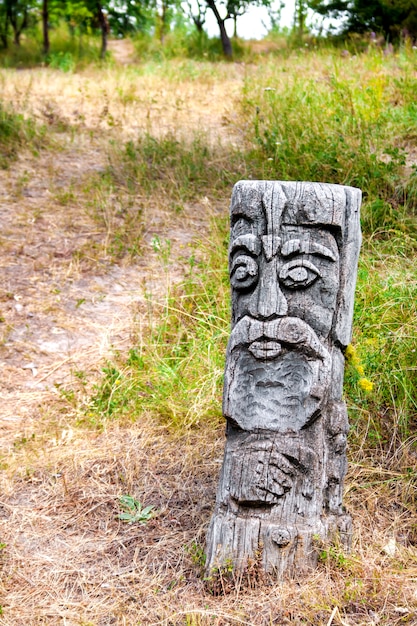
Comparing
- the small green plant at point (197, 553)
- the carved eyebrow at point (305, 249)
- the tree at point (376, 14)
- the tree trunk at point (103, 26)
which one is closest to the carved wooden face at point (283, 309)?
the carved eyebrow at point (305, 249)

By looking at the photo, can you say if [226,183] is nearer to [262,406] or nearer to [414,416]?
[414,416]

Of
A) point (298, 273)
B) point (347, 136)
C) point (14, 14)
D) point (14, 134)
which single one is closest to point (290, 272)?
point (298, 273)

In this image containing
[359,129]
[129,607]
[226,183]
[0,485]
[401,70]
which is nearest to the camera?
[129,607]

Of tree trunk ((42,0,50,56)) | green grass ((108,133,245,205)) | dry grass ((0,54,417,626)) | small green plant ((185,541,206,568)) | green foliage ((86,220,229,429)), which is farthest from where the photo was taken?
tree trunk ((42,0,50,56))

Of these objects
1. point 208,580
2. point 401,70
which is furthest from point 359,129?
point 208,580

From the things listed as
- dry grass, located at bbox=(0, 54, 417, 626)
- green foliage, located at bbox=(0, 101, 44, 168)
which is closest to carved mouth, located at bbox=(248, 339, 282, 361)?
dry grass, located at bbox=(0, 54, 417, 626)

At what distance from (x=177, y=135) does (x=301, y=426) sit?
645cm

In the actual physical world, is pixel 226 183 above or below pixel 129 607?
above

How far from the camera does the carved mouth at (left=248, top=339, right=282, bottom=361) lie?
10.2 feet

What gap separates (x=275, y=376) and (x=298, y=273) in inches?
19.0

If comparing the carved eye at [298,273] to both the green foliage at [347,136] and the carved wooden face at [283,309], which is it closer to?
the carved wooden face at [283,309]

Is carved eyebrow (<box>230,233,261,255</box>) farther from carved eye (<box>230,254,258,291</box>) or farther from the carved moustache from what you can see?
the carved moustache

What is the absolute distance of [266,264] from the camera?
10.3 feet

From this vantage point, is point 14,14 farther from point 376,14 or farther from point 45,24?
point 376,14
